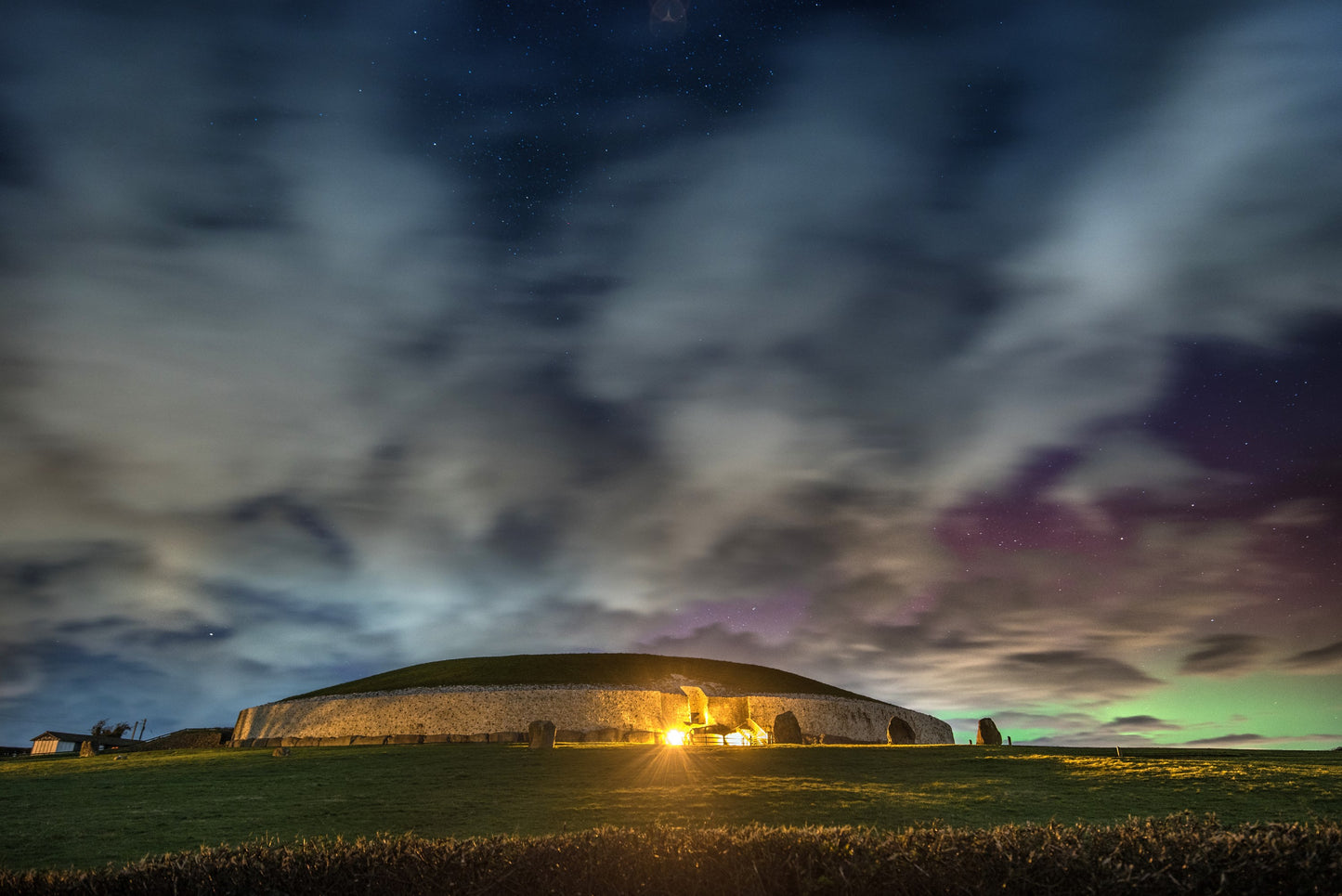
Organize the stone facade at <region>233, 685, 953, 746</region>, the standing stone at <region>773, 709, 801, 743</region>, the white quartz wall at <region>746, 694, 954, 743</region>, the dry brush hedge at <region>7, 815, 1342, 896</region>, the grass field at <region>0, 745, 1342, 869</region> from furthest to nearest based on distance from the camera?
1. the white quartz wall at <region>746, 694, 954, 743</region>
2. the stone facade at <region>233, 685, 953, 746</region>
3. the standing stone at <region>773, 709, 801, 743</region>
4. the grass field at <region>0, 745, 1342, 869</region>
5. the dry brush hedge at <region>7, 815, 1342, 896</region>

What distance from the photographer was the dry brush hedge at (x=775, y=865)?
862 centimetres

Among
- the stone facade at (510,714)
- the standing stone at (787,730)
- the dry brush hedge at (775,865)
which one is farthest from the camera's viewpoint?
the stone facade at (510,714)

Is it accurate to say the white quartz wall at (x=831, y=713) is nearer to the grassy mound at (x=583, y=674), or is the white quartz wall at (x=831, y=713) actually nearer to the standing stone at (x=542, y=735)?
the grassy mound at (x=583, y=674)

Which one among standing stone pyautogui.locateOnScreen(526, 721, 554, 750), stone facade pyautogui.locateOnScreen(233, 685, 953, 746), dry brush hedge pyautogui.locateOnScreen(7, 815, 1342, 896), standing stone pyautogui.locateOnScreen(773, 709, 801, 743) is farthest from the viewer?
stone facade pyautogui.locateOnScreen(233, 685, 953, 746)

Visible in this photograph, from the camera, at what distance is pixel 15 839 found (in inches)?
802

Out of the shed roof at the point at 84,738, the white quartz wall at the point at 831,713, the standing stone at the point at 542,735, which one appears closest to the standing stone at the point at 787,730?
the white quartz wall at the point at 831,713

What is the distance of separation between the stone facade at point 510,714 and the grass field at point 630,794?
2303cm

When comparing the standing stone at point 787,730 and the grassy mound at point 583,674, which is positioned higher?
the grassy mound at point 583,674

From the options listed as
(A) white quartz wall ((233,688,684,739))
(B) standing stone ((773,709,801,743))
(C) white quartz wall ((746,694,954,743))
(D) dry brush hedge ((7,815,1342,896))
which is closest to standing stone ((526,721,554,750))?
(B) standing stone ((773,709,801,743))

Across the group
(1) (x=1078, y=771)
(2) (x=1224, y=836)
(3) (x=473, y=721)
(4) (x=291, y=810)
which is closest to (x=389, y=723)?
(3) (x=473, y=721)

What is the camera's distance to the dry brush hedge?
28.3 feet

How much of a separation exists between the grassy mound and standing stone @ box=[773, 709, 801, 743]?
18751 millimetres

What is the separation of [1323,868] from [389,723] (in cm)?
5794

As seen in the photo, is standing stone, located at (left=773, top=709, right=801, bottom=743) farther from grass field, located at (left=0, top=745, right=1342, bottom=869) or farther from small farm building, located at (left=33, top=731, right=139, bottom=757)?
small farm building, located at (left=33, top=731, right=139, bottom=757)
